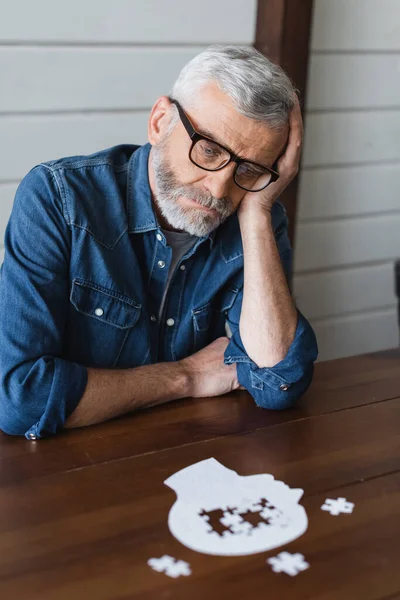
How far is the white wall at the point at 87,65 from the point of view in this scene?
2.65m

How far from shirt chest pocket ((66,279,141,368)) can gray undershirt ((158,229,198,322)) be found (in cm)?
12

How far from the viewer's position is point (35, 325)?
176 centimetres

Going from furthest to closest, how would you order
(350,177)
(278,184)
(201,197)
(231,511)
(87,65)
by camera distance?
(350,177) → (87,65) → (278,184) → (201,197) → (231,511)

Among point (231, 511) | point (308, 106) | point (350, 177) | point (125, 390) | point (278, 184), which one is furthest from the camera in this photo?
point (350, 177)

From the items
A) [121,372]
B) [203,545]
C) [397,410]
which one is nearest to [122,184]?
[121,372]

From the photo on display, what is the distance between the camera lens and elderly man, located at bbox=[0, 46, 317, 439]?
1765 mm

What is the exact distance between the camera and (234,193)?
2.01 metres

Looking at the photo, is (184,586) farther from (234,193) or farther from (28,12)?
(28,12)

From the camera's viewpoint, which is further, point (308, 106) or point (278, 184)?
point (308, 106)

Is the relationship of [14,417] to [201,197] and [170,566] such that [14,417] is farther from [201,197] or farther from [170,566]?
[201,197]

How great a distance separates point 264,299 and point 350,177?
5.61 feet

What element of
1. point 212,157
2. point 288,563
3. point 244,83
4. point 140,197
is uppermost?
point 244,83

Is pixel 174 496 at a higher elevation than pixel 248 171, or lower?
lower

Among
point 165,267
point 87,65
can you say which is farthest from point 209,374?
point 87,65
